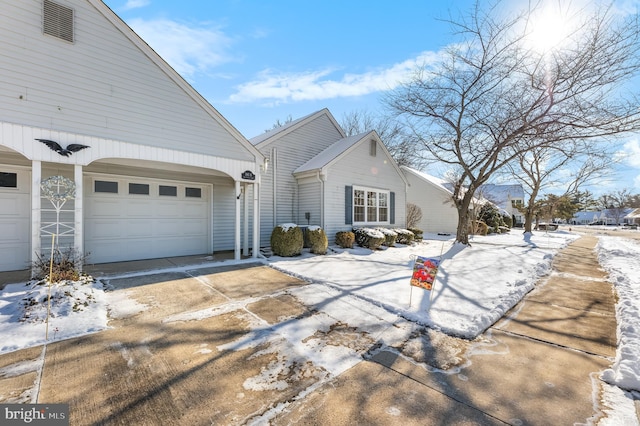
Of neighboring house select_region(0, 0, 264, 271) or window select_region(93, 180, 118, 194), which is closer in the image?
neighboring house select_region(0, 0, 264, 271)

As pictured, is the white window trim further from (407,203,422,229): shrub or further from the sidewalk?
the sidewalk

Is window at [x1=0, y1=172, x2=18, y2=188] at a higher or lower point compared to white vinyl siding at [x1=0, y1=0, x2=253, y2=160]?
lower

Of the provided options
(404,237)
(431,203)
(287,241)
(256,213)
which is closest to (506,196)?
(431,203)

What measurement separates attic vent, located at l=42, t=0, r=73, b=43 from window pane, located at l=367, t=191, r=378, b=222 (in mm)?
10597

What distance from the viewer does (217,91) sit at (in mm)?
10320

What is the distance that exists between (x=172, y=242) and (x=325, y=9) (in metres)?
8.82

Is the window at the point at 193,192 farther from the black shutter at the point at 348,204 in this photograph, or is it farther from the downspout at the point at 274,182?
the black shutter at the point at 348,204

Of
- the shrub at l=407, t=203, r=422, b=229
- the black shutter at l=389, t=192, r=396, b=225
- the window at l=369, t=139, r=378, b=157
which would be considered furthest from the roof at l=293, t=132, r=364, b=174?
the shrub at l=407, t=203, r=422, b=229

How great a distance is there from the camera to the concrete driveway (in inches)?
89.7

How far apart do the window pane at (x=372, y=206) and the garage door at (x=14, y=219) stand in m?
11.1

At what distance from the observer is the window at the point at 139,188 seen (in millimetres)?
7922

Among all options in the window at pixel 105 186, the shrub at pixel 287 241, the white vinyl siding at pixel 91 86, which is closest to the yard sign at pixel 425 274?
the shrub at pixel 287 241

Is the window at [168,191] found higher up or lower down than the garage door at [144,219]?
higher up

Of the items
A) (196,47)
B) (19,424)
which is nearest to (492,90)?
(196,47)
